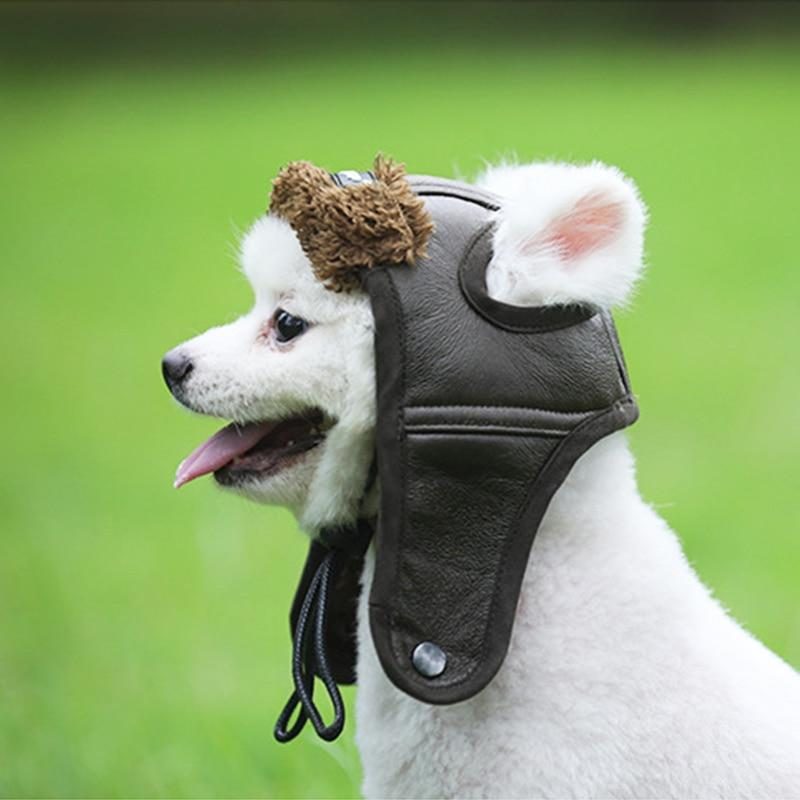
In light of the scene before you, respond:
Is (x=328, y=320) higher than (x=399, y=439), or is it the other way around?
(x=328, y=320)

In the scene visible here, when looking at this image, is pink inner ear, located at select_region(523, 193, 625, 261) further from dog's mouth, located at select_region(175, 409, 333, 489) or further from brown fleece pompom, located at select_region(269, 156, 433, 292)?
dog's mouth, located at select_region(175, 409, 333, 489)

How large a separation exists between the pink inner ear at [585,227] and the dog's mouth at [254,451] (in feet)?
1.60

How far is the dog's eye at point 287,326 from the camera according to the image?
2.59 meters

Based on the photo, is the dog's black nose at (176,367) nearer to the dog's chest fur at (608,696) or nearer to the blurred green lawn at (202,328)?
the blurred green lawn at (202,328)

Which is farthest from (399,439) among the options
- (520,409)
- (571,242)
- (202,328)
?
(202,328)

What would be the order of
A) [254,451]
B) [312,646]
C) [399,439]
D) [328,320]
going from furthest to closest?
[312,646] → [254,451] → [328,320] → [399,439]

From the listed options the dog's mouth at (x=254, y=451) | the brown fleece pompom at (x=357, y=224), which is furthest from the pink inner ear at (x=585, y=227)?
the dog's mouth at (x=254, y=451)

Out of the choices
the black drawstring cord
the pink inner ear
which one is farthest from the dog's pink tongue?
the pink inner ear

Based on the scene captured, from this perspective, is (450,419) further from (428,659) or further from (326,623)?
(326,623)

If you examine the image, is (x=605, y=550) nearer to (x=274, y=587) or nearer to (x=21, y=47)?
(x=274, y=587)

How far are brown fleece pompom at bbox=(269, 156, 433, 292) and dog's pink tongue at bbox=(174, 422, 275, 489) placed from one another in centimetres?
30

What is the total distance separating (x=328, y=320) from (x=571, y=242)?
0.40 metres

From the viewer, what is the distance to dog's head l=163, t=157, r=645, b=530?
252 centimetres

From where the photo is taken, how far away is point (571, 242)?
8.41 ft
